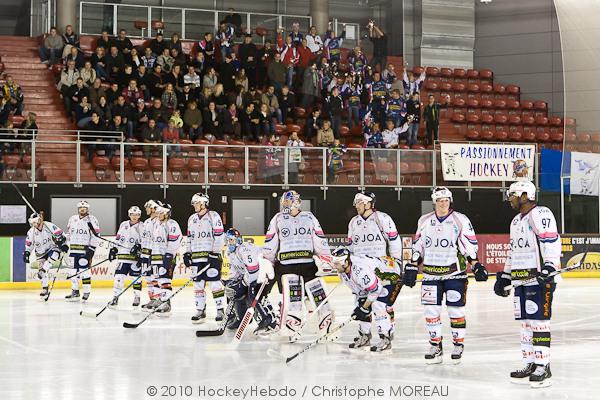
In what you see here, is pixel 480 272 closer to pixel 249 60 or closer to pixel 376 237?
pixel 376 237

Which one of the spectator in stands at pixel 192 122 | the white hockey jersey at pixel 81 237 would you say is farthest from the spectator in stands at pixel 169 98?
the white hockey jersey at pixel 81 237

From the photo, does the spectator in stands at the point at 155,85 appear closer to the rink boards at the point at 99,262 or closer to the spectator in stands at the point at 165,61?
the spectator in stands at the point at 165,61

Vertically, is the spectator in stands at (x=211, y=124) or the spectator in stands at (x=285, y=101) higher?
the spectator in stands at (x=285, y=101)

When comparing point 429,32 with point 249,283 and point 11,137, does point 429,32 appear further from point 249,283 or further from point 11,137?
point 249,283

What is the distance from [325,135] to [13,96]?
726 cm

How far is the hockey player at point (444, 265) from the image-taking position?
9.84 meters

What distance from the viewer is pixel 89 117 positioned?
2239 cm

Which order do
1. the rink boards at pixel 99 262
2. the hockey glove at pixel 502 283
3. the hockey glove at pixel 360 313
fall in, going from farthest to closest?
the rink boards at pixel 99 262
the hockey glove at pixel 360 313
the hockey glove at pixel 502 283

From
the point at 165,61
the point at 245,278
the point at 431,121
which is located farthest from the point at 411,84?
the point at 245,278

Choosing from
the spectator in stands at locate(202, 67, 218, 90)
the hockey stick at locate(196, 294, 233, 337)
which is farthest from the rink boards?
the hockey stick at locate(196, 294, 233, 337)

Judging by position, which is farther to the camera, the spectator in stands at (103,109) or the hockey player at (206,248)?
the spectator in stands at (103,109)

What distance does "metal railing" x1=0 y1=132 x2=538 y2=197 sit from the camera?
21344mm

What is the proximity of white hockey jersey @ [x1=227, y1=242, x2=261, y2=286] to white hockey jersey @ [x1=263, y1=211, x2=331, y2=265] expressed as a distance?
1.04ft

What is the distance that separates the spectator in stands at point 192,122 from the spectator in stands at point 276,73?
2840 millimetres
